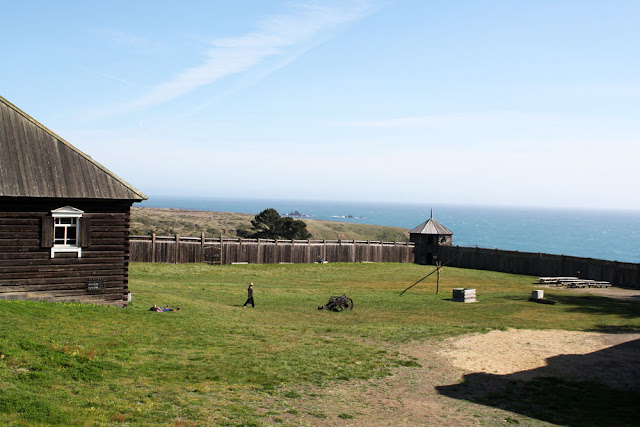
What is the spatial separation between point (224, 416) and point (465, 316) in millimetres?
17717

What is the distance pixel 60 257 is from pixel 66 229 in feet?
3.61

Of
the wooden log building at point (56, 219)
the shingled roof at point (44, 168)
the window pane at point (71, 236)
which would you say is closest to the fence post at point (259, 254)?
the wooden log building at point (56, 219)

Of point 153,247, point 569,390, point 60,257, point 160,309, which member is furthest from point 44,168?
point 153,247

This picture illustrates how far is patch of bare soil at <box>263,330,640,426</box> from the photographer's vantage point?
540 inches

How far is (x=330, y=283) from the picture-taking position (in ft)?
134

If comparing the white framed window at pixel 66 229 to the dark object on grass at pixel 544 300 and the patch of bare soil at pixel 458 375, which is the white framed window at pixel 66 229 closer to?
the patch of bare soil at pixel 458 375

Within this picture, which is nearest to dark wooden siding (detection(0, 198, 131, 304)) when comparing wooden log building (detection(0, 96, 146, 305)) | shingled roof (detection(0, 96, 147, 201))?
wooden log building (detection(0, 96, 146, 305))

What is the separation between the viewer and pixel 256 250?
4841 cm

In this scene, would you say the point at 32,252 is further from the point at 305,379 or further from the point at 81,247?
the point at 305,379

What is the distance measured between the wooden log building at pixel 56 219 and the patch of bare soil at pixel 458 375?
11.8m

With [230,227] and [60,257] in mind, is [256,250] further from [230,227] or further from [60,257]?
[230,227]

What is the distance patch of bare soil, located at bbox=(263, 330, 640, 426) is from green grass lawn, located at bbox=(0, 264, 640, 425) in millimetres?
839

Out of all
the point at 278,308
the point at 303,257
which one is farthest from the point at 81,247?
the point at 303,257

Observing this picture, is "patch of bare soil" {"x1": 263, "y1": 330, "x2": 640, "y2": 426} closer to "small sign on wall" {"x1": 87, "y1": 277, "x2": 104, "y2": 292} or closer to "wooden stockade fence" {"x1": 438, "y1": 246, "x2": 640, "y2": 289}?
"small sign on wall" {"x1": 87, "y1": 277, "x2": 104, "y2": 292}
